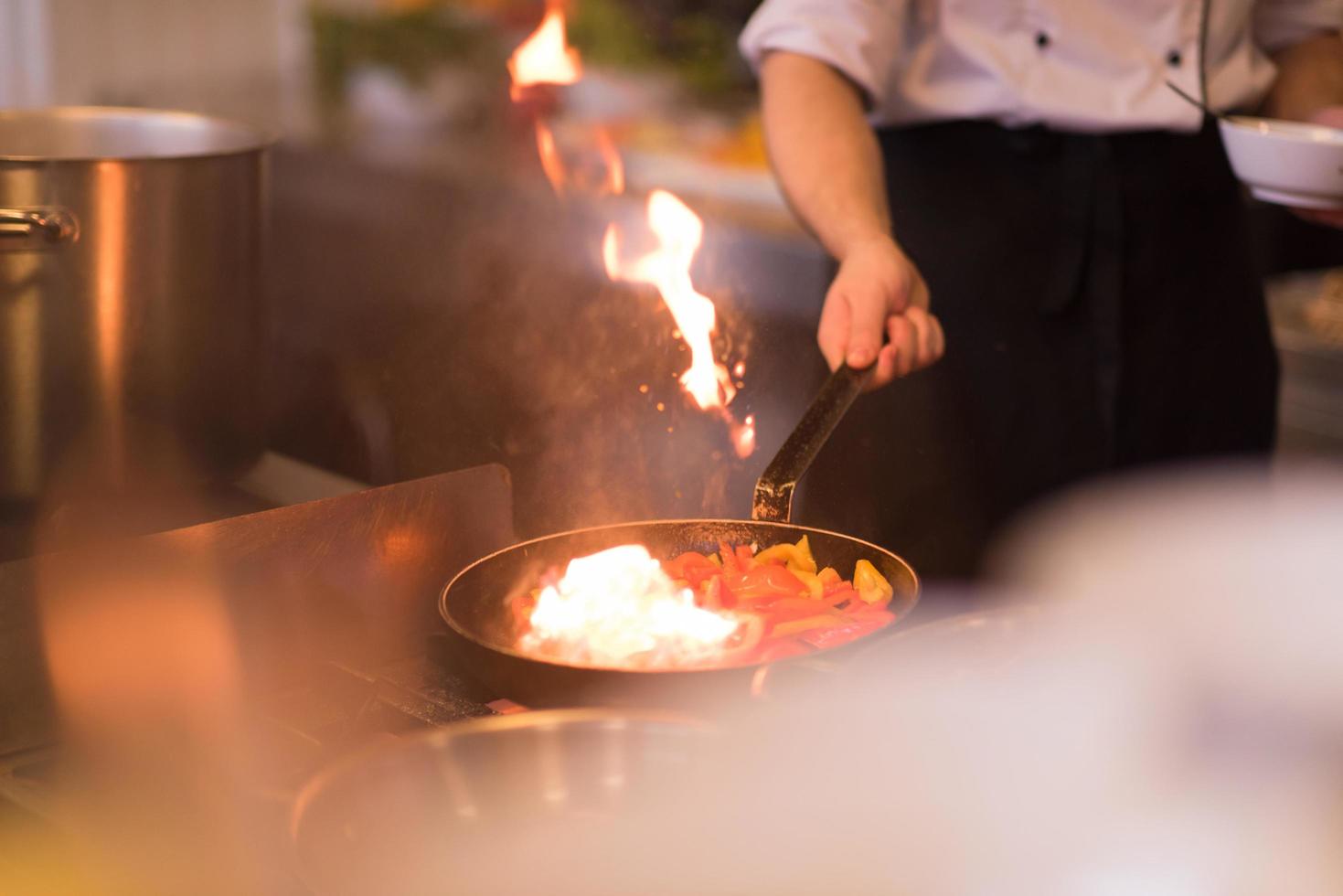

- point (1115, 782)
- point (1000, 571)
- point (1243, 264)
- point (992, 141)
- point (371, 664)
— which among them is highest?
point (992, 141)

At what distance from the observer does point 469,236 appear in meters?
2.71

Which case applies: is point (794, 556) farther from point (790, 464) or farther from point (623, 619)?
point (623, 619)

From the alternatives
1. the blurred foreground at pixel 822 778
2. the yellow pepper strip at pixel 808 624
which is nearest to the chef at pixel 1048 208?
the yellow pepper strip at pixel 808 624

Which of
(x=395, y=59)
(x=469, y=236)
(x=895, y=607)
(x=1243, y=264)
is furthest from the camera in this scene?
(x=395, y=59)

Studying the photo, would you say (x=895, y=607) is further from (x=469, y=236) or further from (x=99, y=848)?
(x=469, y=236)

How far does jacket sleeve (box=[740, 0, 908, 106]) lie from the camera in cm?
142

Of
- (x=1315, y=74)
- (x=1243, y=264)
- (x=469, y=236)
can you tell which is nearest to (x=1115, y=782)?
(x=1243, y=264)

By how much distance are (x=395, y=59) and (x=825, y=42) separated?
2.27m

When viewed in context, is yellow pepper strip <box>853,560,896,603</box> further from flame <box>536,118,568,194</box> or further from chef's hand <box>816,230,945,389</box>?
flame <box>536,118,568,194</box>

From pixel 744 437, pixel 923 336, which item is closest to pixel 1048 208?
pixel 923 336

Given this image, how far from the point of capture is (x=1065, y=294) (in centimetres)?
156

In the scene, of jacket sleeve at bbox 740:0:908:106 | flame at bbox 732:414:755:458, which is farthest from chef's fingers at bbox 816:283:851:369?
jacket sleeve at bbox 740:0:908:106

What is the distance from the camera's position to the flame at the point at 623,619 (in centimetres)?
84

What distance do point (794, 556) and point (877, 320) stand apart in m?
0.27
